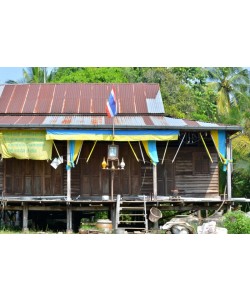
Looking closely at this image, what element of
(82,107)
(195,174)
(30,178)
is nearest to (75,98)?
(82,107)

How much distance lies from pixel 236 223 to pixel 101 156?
235 inches

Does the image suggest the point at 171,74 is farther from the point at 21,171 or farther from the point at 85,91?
the point at 21,171

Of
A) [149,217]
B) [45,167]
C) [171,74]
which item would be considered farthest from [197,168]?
[171,74]

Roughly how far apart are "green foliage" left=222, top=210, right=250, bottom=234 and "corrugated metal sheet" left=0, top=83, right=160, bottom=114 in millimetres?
5818

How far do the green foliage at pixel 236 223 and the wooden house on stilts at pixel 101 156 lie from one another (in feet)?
7.08

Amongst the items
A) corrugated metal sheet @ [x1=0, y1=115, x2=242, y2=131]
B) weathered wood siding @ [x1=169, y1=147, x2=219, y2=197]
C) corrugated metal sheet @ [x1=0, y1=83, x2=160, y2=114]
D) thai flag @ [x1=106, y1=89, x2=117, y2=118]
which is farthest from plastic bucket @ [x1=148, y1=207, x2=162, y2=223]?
corrugated metal sheet @ [x1=0, y1=83, x2=160, y2=114]

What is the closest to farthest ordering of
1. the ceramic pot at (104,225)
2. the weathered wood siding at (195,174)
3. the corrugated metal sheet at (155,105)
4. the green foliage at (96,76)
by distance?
1. the ceramic pot at (104,225)
2. the weathered wood siding at (195,174)
3. the corrugated metal sheet at (155,105)
4. the green foliage at (96,76)

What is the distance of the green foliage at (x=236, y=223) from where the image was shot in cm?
1964

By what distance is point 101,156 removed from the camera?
23516 mm

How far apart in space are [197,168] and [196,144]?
2.89ft

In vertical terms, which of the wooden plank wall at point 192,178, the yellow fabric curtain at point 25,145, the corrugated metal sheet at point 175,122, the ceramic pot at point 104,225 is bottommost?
the ceramic pot at point 104,225

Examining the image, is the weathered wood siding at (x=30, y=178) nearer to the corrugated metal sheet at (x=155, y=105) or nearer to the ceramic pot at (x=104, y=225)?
the ceramic pot at (x=104, y=225)

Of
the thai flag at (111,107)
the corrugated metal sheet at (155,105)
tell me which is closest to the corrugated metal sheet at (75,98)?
the corrugated metal sheet at (155,105)

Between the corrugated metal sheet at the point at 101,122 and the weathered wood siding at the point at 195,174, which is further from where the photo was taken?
the weathered wood siding at the point at 195,174
